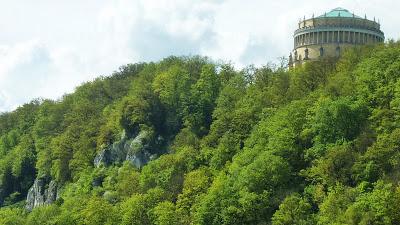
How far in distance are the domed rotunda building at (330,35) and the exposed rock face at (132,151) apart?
31.0m

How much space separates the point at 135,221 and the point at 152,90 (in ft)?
116

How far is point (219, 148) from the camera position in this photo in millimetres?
103688

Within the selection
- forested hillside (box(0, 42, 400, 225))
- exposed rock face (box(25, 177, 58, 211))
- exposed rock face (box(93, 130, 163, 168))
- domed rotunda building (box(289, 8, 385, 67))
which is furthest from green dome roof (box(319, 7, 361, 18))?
exposed rock face (box(25, 177, 58, 211))

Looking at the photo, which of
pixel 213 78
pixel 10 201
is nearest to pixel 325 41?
pixel 213 78

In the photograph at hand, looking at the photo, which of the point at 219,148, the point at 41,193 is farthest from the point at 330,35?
the point at 41,193

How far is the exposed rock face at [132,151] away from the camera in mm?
119375

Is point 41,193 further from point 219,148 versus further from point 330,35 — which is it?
point 330,35

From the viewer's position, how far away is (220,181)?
9331 centimetres

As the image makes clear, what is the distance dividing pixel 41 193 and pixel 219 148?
45867 mm

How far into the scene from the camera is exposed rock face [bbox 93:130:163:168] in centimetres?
11938

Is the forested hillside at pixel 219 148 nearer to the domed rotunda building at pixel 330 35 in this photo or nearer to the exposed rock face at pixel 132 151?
the exposed rock face at pixel 132 151

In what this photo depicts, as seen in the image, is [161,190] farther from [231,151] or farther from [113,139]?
[113,139]

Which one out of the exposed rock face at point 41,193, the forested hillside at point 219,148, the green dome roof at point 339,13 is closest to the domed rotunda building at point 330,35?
the green dome roof at point 339,13

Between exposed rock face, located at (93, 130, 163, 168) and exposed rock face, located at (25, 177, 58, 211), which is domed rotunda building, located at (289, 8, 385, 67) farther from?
exposed rock face, located at (25, 177, 58, 211)
